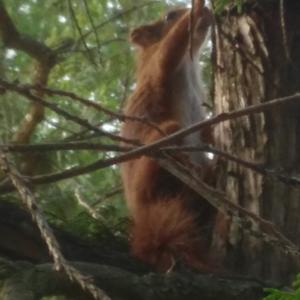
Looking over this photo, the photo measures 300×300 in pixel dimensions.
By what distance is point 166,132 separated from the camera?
4.75 meters


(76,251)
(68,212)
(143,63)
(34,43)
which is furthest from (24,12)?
(76,251)

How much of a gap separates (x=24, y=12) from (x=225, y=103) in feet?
7.93

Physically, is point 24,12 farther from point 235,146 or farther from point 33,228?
point 33,228

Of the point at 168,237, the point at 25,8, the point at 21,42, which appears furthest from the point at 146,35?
the point at 168,237

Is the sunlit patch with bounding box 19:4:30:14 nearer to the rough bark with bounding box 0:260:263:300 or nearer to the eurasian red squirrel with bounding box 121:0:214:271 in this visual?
the eurasian red squirrel with bounding box 121:0:214:271

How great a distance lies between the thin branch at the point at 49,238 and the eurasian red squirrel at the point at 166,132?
129 cm

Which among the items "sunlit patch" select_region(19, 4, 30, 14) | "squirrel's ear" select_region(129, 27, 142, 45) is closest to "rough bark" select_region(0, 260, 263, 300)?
"squirrel's ear" select_region(129, 27, 142, 45)

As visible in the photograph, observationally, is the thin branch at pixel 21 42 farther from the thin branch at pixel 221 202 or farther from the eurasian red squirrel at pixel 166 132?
the thin branch at pixel 221 202

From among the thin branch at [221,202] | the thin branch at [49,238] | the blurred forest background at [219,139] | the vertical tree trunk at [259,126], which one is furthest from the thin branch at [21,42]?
the thin branch at [49,238]

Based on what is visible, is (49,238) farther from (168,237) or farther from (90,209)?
(90,209)

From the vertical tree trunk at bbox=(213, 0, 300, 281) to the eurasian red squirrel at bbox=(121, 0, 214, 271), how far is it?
193mm

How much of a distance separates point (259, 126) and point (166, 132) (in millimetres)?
931

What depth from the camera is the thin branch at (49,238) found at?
6.63 ft

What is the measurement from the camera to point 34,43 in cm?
570
